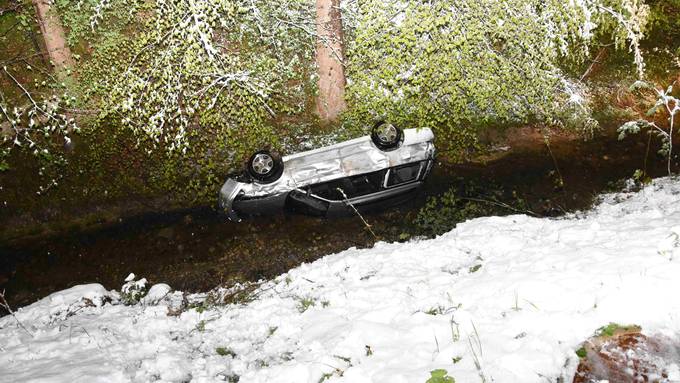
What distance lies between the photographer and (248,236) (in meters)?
8.35

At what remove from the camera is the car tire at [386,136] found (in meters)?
8.08

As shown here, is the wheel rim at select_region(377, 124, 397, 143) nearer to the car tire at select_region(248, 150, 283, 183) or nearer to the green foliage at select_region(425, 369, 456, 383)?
the car tire at select_region(248, 150, 283, 183)

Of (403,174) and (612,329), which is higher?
(403,174)

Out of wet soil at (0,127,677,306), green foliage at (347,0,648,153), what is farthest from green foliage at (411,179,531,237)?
green foliage at (347,0,648,153)

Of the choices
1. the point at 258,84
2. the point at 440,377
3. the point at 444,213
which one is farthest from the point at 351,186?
the point at 440,377

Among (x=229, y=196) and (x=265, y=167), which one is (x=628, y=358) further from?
(x=229, y=196)

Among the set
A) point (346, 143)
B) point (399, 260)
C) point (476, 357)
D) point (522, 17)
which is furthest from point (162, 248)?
point (522, 17)

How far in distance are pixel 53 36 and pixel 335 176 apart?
23.6ft

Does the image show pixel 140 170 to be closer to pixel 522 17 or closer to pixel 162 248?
pixel 162 248

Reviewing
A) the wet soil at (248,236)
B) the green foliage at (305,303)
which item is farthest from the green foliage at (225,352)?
the wet soil at (248,236)

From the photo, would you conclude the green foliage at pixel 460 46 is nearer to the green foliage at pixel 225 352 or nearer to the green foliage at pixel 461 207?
the green foliage at pixel 461 207

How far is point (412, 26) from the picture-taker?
6.37 metres

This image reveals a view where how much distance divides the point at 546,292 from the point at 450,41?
4.40 meters

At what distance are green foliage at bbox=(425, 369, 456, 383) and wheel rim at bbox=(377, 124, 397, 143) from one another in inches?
221
